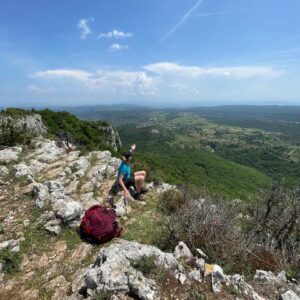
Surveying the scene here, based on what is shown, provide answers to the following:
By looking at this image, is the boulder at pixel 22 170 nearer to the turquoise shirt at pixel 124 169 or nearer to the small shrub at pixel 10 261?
the turquoise shirt at pixel 124 169

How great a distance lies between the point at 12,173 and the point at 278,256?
25.3 feet

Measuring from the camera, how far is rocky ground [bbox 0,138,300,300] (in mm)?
4113

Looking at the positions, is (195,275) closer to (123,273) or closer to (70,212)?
(123,273)

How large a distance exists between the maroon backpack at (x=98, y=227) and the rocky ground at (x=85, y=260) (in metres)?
0.16

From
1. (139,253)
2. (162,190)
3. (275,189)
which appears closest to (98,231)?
(139,253)

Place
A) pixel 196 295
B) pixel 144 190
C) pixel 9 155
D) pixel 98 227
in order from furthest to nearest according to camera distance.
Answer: pixel 9 155
pixel 144 190
pixel 98 227
pixel 196 295

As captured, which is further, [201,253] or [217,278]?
[201,253]

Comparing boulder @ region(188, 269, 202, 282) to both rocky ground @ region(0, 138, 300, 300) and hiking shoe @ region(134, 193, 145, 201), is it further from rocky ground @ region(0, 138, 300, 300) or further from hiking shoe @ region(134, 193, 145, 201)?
hiking shoe @ region(134, 193, 145, 201)

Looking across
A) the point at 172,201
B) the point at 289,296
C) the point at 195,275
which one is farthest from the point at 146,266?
the point at 172,201

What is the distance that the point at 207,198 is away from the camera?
665 cm

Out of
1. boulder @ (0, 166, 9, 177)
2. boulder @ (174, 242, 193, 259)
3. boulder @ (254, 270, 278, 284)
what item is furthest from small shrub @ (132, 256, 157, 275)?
boulder @ (0, 166, 9, 177)

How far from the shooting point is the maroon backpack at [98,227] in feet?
19.4

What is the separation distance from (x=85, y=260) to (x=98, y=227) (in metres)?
0.77

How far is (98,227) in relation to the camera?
19.6 feet
